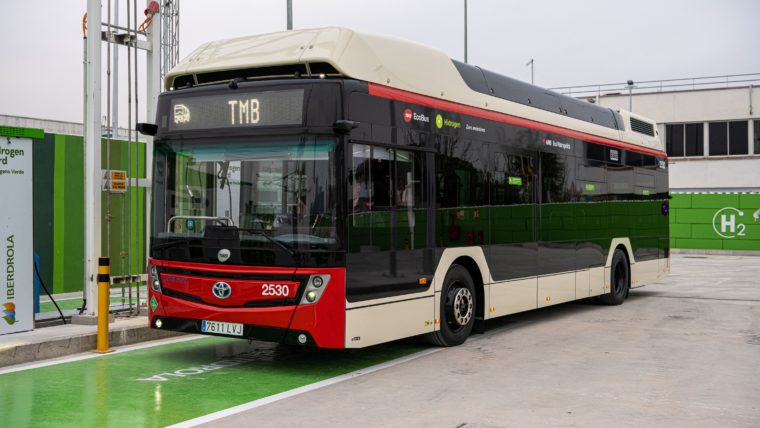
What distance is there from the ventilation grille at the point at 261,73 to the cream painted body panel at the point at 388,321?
93.4 inches

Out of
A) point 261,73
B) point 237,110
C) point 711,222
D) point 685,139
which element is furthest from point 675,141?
point 237,110

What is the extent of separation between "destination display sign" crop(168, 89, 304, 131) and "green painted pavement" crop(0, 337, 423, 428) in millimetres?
2459

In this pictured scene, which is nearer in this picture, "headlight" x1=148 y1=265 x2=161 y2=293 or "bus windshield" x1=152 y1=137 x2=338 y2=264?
"bus windshield" x1=152 y1=137 x2=338 y2=264

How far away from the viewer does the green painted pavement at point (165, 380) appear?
265 inches

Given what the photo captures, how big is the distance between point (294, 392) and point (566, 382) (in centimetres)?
259

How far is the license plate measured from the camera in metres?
8.33

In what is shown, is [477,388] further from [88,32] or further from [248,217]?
[88,32]

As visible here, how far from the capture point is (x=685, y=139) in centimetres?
4281

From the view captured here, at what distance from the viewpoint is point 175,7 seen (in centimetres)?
1427

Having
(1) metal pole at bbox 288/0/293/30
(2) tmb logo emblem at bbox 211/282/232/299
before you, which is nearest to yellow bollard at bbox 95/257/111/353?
(2) tmb logo emblem at bbox 211/282/232/299

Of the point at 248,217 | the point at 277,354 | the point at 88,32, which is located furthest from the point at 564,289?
the point at 88,32

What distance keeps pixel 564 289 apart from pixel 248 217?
6.51m

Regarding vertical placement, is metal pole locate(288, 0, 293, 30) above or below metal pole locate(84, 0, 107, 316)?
above

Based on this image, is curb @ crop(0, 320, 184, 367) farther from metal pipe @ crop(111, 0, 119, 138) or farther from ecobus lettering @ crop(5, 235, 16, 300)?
metal pipe @ crop(111, 0, 119, 138)
